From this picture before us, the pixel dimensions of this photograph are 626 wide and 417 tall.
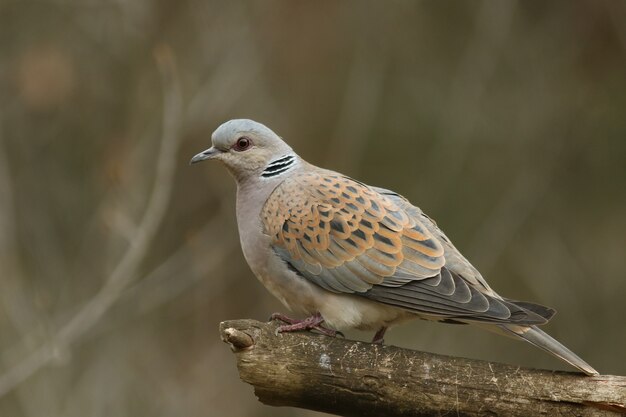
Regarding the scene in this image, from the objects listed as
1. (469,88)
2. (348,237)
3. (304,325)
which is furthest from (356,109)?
(304,325)

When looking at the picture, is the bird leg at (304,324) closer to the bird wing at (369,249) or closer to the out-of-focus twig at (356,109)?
the bird wing at (369,249)

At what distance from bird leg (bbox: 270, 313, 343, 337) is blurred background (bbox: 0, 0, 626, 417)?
2831 millimetres

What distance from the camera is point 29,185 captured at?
780 cm

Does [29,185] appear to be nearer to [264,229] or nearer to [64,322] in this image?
[64,322]

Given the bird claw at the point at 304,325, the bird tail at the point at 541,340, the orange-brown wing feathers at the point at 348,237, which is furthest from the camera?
the orange-brown wing feathers at the point at 348,237

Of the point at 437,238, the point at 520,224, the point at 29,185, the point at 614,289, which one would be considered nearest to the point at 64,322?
the point at 29,185

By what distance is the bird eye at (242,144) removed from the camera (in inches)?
190

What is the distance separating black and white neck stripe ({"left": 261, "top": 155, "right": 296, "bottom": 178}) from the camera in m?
4.78

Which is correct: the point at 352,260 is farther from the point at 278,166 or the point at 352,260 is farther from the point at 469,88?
the point at 469,88

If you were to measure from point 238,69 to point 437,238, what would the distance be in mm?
3344

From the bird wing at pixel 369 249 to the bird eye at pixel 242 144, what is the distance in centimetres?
32

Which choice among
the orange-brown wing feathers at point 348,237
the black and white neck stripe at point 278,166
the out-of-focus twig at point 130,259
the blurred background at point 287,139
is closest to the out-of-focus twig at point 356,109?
the blurred background at point 287,139

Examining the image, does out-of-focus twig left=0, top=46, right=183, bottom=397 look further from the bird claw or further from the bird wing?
the bird claw

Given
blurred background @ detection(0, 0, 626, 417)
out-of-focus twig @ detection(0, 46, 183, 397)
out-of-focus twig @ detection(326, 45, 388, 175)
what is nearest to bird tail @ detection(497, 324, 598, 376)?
out-of-focus twig @ detection(0, 46, 183, 397)
